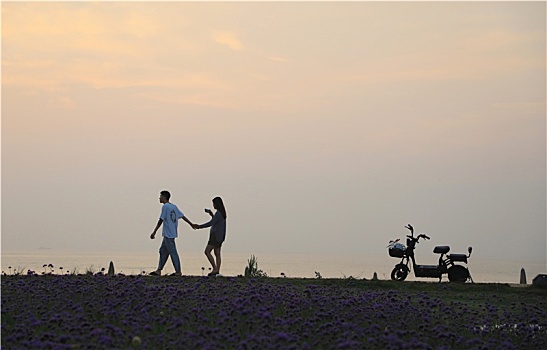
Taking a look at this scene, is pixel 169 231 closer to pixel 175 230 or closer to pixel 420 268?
pixel 175 230

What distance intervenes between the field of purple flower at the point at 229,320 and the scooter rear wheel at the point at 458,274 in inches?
294

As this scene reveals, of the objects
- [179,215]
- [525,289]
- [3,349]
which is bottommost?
[3,349]

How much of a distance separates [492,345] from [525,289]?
10824mm

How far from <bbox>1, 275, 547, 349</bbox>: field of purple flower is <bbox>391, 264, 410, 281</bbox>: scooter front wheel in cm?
745

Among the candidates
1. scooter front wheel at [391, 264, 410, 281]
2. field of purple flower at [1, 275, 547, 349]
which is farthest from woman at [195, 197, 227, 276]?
scooter front wheel at [391, 264, 410, 281]

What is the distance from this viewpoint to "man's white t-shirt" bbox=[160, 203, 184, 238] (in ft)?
73.4

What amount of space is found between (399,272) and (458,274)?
1643mm

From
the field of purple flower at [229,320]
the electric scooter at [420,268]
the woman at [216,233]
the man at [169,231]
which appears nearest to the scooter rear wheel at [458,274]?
the electric scooter at [420,268]

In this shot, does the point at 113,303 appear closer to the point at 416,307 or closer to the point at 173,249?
the point at 416,307

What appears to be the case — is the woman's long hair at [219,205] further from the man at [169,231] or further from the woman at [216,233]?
the man at [169,231]

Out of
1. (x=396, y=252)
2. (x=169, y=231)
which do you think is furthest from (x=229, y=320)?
(x=396, y=252)

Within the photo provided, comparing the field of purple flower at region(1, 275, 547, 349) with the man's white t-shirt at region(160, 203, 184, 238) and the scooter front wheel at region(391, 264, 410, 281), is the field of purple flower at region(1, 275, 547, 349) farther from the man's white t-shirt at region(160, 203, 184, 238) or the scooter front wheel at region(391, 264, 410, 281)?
the scooter front wheel at region(391, 264, 410, 281)

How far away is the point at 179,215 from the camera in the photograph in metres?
22.6

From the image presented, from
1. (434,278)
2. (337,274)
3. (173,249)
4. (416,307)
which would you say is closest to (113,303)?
(416,307)
